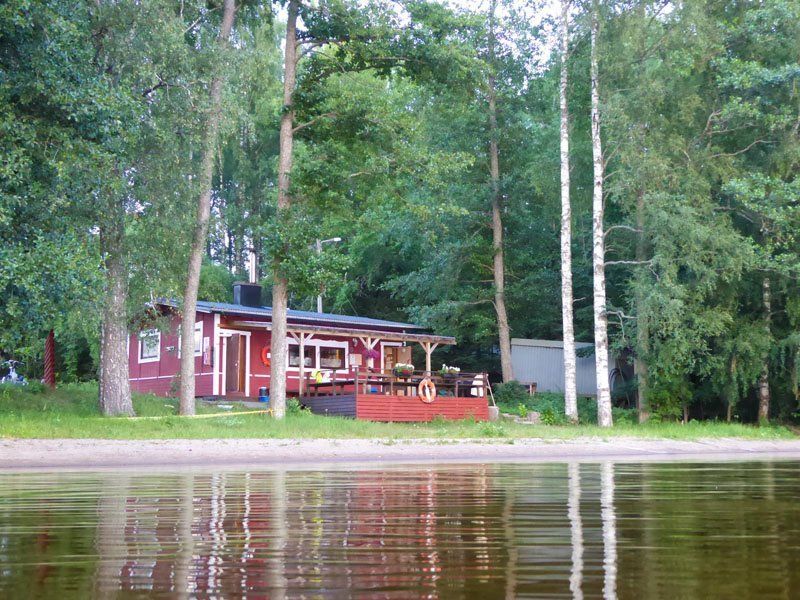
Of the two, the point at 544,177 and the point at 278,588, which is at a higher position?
the point at 544,177

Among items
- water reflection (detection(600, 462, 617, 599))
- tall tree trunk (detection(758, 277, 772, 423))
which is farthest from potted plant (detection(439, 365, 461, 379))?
water reflection (detection(600, 462, 617, 599))

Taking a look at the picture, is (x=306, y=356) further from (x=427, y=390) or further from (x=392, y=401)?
(x=392, y=401)

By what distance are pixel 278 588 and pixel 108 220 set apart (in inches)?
901

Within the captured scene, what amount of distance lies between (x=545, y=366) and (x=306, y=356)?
12.4 metres

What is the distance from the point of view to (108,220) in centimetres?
2480

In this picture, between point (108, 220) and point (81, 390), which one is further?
point (81, 390)

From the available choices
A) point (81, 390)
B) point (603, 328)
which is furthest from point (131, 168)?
point (603, 328)

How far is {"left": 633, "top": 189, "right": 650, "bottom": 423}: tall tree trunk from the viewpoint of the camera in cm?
3372

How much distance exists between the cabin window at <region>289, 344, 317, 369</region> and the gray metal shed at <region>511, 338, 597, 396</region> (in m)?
10.9

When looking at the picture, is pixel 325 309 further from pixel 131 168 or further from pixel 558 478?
pixel 558 478

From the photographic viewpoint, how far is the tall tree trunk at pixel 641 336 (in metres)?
33.7

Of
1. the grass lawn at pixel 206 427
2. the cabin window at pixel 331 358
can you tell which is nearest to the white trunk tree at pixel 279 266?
the grass lawn at pixel 206 427

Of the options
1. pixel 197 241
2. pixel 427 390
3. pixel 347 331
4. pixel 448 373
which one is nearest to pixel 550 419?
pixel 448 373

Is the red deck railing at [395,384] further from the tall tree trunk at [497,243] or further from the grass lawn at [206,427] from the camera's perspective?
the tall tree trunk at [497,243]
